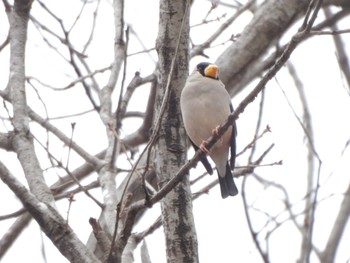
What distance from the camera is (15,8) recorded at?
351cm

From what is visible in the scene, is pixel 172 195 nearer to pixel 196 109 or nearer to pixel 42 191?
pixel 42 191

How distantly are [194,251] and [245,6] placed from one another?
2.55m

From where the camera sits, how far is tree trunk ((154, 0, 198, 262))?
9.02ft

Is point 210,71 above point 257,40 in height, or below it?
below

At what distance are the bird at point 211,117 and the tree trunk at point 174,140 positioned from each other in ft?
1.96

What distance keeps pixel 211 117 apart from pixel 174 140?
0.93 m

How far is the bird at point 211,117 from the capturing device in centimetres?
383

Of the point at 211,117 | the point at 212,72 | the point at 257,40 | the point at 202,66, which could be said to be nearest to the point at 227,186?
the point at 211,117

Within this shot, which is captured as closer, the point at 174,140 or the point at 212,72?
the point at 174,140

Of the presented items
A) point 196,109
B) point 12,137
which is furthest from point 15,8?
point 196,109

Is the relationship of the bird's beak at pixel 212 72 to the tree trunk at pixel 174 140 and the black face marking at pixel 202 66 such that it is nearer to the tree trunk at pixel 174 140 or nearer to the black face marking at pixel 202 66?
the black face marking at pixel 202 66

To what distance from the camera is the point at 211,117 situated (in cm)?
391

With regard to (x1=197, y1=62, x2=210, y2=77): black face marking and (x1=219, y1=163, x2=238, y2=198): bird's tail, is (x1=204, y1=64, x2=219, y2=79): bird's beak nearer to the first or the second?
(x1=197, y1=62, x2=210, y2=77): black face marking

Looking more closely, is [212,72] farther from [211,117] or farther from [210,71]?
[211,117]
